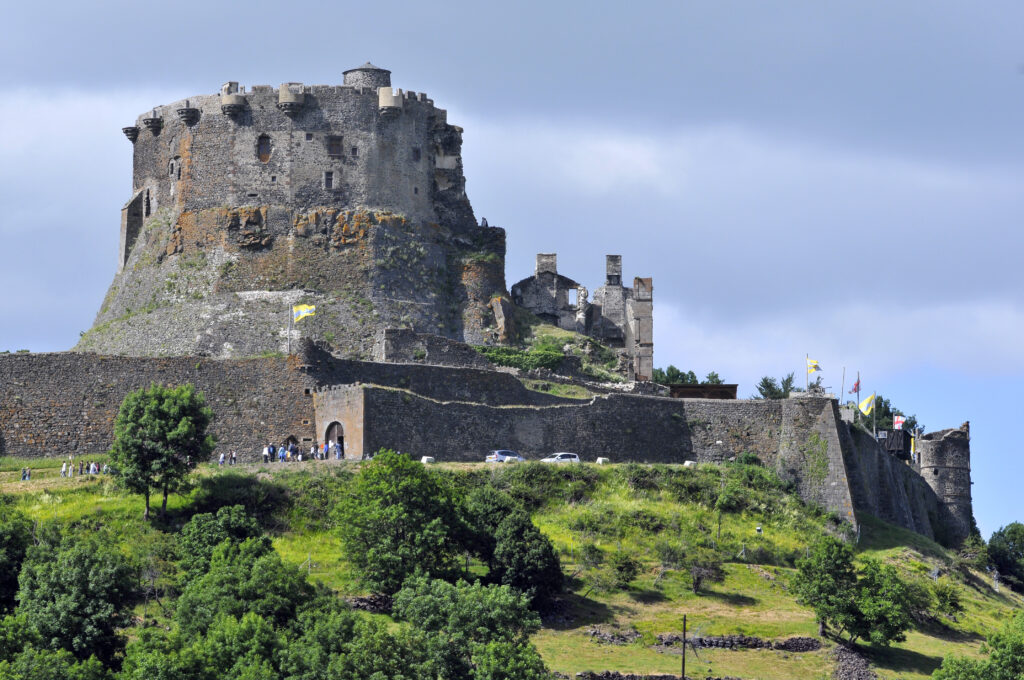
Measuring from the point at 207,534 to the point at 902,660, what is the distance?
25.2 metres

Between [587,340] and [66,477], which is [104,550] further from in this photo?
[587,340]

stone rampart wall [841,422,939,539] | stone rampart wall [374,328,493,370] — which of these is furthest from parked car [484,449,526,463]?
stone rampart wall [841,422,939,539]

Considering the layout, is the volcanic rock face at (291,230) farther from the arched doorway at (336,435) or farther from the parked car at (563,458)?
the parked car at (563,458)

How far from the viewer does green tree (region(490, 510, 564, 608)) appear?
76438 millimetres

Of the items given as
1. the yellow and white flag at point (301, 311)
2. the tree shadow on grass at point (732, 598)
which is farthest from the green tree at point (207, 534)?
the yellow and white flag at point (301, 311)

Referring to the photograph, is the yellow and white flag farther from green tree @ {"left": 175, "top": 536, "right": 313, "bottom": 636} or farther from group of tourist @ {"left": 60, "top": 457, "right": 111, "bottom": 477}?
green tree @ {"left": 175, "top": 536, "right": 313, "bottom": 636}

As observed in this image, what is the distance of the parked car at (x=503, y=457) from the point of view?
87.2m

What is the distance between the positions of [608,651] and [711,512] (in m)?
14.6

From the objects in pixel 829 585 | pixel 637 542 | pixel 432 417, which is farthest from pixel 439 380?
pixel 829 585

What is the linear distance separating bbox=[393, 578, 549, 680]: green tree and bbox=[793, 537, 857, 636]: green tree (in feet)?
38.8

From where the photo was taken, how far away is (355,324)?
3895 inches

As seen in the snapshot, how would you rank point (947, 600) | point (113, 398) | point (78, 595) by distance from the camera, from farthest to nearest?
1. point (113, 398)
2. point (947, 600)
3. point (78, 595)

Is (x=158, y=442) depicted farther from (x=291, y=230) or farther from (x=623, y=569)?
(x=291, y=230)

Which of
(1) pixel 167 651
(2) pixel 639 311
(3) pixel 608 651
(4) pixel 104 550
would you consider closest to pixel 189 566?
(4) pixel 104 550
